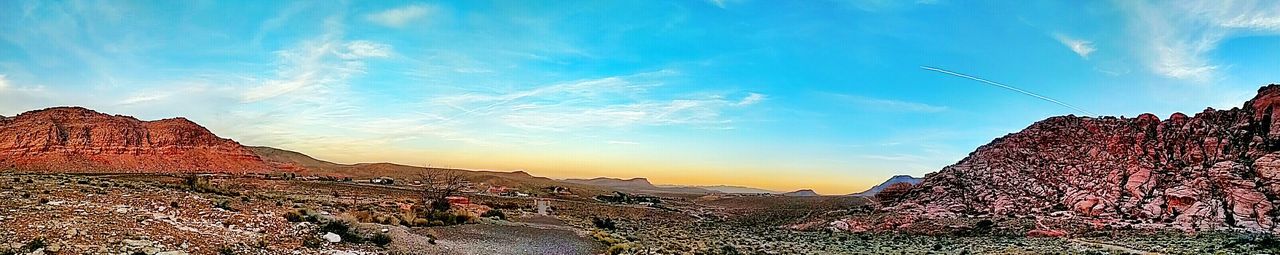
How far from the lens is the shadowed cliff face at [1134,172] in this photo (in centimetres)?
3145

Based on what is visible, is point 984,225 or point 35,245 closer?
point 35,245

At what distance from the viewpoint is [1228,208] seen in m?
30.3

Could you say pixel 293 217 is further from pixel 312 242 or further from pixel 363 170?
pixel 363 170

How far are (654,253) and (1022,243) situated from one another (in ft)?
54.5

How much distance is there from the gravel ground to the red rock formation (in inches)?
2804

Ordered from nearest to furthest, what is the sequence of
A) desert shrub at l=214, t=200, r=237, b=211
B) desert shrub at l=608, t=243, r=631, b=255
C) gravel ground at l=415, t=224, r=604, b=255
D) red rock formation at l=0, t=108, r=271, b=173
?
desert shrub at l=214, t=200, r=237, b=211 → gravel ground at l=415, t=224, r=604, b=255 → desert shrub at l=608, t=243, r=631, b=255 → red rock formation at l=0, t=108, r=271, b=173

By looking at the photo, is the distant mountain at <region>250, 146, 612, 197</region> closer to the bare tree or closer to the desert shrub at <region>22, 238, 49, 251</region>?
the bare tree

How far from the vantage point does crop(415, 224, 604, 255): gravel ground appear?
20755 millimetres

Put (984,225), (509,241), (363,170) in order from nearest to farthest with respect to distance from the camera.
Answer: (509,241) → (984,225) → (363,170)

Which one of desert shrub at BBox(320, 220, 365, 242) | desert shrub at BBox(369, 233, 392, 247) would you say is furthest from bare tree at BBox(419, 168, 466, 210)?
desert shrub at BBox(369, 233, 392, 247)

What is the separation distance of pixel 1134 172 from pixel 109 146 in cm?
10155

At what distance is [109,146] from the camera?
80.6 metres

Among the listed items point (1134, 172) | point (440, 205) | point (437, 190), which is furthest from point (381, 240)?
point (1134, 172)

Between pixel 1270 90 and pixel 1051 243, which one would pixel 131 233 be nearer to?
pixel 1051 243
